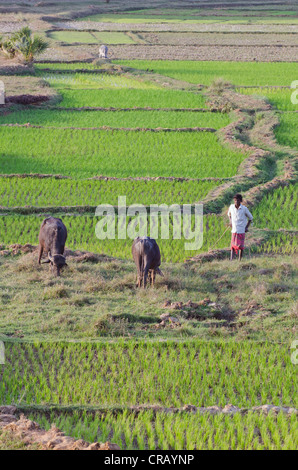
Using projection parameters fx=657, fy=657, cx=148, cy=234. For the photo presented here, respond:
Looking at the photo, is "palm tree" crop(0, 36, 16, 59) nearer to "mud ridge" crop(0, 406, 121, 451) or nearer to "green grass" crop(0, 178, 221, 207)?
"green grass" crop(0, 178, 221, 207)

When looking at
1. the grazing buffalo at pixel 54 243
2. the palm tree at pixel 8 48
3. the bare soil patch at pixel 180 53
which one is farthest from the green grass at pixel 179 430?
the bare soil patch at pixel 180 53

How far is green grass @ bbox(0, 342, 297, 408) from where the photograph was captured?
6.14 m

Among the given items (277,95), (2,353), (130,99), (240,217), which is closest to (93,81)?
(130,99)

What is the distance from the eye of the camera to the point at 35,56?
98.0ft

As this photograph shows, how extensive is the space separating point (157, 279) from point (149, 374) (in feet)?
8.57

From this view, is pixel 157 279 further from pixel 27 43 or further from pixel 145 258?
pixel 27 43

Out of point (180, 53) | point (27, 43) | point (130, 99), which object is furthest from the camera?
point (180, 53)

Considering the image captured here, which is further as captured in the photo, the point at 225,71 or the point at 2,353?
the point at 225,71

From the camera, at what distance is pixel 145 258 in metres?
8.79

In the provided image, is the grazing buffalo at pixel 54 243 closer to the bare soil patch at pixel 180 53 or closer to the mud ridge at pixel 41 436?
the mud ridge at pixel 41 436

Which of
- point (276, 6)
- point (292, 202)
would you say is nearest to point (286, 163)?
point (292, 202)

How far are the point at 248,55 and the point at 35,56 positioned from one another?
10.3 meters

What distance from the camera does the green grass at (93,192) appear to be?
12.4m

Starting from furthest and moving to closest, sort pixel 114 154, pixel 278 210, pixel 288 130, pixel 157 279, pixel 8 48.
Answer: pixel 8 48 < pixel 288 130 < pixel 114 154 < pixel 278 210 < pixel 157 279
